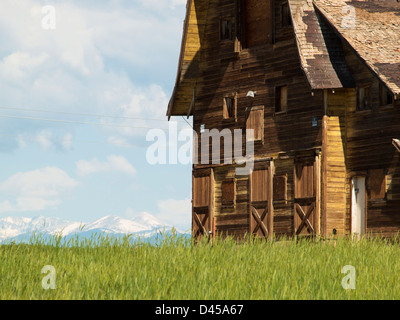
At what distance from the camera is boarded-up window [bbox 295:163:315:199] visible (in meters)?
29.3

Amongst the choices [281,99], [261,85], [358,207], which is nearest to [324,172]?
[358,207]

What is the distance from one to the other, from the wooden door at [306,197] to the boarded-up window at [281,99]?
8.44ft

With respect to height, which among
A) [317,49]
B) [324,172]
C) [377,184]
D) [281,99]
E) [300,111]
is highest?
[317,49]

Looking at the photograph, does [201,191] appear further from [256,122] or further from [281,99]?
[281,99]

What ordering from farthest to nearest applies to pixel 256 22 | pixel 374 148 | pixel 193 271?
pixel 256 22 < pixel 374 148 < pixel 193 271

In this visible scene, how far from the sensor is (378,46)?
1137 inches

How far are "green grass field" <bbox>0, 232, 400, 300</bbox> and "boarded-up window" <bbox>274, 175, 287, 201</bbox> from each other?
27.8 ft

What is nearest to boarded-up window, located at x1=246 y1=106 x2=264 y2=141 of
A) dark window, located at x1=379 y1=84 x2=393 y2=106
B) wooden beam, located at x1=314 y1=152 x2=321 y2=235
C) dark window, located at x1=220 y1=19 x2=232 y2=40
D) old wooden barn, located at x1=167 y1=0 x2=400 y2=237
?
old wooden barn, located at x1=167 y1=0 x2=400 y2=237

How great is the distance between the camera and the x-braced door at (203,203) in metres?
33.5

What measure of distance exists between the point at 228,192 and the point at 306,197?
4.50m

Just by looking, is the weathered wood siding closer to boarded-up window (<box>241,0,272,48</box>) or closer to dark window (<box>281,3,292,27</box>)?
dark window (<box>281,3,292,27</box>)

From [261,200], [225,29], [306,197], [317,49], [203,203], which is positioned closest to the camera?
[306,197]

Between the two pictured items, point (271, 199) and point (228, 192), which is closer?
point (271, 199)

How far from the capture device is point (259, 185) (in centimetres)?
3145
